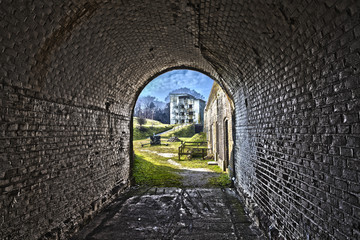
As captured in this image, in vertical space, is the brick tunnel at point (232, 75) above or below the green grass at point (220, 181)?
above

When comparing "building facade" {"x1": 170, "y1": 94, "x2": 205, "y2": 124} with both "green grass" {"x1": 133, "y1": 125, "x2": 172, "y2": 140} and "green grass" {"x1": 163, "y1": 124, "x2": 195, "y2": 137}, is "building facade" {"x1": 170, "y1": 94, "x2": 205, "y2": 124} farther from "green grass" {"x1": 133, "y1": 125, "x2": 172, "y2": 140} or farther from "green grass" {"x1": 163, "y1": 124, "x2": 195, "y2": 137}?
"green grass" {"x1": 163, "y1": 124, "x2": 195, "y2": 137}

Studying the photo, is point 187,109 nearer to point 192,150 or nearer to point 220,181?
Result: point 192,150

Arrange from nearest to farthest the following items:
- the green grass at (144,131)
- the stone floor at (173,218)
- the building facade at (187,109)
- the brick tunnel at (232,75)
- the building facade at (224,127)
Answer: the brick tunnel at (232,75) → the stone floor at (173,218) → the building facade at (224,127) → the green grass at (144,131) → the building facade at (187,109)

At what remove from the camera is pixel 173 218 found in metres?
5.10

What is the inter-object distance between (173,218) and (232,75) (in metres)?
4.58

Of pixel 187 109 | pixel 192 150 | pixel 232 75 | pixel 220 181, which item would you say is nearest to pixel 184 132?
pixel 187 109

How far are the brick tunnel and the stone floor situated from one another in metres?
0.43

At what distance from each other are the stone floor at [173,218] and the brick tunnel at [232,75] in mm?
433

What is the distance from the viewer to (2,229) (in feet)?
9.09

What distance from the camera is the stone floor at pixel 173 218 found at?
4.30 metres

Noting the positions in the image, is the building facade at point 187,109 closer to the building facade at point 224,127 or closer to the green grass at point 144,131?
the green grass at point 144,131

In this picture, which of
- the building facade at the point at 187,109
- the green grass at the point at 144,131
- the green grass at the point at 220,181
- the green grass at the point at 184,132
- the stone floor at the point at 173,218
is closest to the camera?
the stone floor at the point at 173,218

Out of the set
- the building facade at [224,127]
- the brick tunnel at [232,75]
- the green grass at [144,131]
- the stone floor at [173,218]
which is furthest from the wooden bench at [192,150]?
the green grass at [144,131]

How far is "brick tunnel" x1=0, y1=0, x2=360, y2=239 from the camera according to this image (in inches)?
88.7
